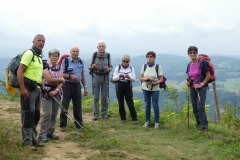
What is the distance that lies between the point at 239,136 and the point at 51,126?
4415mm

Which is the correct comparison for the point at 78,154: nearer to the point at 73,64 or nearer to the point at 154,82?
the point at 73,64

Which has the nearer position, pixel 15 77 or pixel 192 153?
pixel 15 77

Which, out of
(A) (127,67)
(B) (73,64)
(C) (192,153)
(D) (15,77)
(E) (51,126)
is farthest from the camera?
(A) (127,67)

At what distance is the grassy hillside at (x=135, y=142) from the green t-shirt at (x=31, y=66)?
3.46 feet

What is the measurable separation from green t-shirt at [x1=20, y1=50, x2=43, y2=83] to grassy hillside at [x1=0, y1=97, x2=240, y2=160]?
105 cm

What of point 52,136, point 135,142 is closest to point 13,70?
point 52,136

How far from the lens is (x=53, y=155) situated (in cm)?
514

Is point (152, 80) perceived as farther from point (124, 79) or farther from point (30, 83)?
point (30, 83)

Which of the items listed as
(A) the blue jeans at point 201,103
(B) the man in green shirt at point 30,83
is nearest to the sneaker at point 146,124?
(A) the blue jeans at point 201,103

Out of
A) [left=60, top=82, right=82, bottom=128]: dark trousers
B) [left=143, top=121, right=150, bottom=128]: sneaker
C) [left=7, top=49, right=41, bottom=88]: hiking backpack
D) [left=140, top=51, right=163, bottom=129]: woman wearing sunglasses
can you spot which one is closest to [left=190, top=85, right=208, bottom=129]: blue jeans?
[left=140, top=51, right=163, bottom=129]: woman wearing sunglasses

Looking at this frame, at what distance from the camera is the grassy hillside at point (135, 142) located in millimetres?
5168

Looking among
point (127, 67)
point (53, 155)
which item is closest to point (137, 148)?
point (53, 155)

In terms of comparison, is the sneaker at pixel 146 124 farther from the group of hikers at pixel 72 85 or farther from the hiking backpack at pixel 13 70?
the hiking backpack at pixel 13 70

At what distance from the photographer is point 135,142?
635 cm
